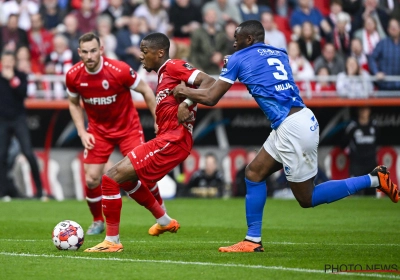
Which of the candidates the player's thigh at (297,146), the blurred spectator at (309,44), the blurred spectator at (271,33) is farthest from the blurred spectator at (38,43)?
the player's thigh at (297,146)

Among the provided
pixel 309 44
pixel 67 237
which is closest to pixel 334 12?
pixel 309 44

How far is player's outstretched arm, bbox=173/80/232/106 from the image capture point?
8.81 m

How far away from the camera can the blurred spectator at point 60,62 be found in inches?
751

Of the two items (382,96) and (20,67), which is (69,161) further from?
(382,96)

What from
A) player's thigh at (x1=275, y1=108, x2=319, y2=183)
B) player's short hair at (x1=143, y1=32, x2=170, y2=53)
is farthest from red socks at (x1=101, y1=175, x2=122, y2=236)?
player's thigh at (x1=275, y1=108, x2=319, y2=183)

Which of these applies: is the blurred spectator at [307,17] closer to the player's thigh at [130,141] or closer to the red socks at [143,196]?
the player's thigh at [130,141]

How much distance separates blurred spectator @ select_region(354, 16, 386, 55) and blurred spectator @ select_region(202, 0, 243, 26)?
311 cm

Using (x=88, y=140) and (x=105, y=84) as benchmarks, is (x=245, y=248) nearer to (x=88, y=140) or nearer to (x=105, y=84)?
(x=88, y=140)

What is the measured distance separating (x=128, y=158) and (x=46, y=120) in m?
10.8

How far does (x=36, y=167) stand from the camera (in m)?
17.8

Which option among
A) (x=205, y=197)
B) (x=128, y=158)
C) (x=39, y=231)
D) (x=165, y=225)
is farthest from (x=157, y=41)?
(x=205, y=197)

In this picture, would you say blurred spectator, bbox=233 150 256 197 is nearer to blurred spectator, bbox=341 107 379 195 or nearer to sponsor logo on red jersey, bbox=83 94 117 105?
blurred spectator, bbox=341 107 379 195

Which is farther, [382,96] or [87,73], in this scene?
[382,96]
